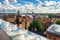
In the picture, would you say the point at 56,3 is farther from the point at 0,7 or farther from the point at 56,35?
the point at 56,35

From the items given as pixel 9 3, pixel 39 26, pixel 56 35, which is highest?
pixel 9 3

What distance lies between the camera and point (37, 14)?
8.71m

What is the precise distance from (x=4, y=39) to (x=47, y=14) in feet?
27.1

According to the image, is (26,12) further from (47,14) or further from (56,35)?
(56,35)

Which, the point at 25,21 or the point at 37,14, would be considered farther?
the point at 37,14

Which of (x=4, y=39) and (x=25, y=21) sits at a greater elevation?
(x=4, y=39)

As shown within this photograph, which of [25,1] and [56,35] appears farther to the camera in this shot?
[25,1]

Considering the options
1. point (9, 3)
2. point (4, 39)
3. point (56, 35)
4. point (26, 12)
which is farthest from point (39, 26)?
point (4, 39)

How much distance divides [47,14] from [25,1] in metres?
1.41

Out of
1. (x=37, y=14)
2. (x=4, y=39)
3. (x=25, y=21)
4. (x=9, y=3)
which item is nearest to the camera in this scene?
(x=4, y=39)

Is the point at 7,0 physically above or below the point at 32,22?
above

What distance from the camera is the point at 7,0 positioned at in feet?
25.0

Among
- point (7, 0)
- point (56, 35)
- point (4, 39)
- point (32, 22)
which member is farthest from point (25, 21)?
point (4, 39)

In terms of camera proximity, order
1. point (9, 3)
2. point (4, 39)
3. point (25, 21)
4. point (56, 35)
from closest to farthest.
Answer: point (4, 39), point (56, 35), point (25, 21), point (9, 3)
